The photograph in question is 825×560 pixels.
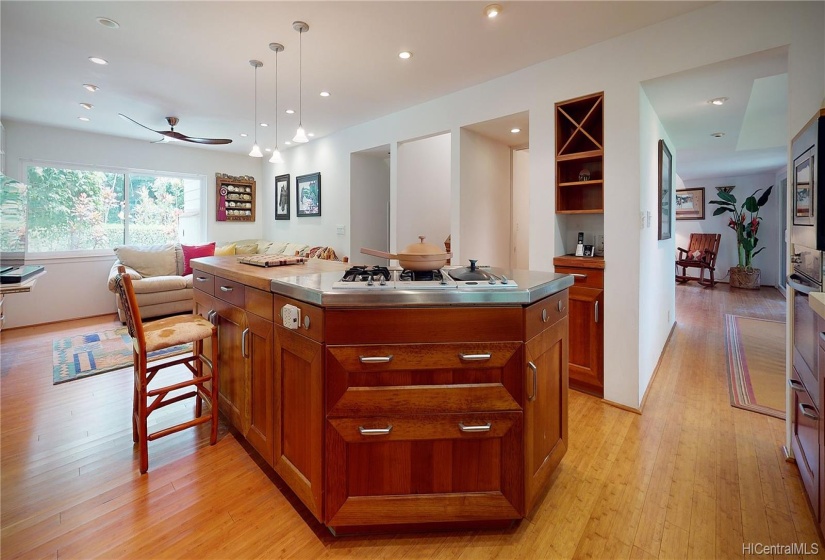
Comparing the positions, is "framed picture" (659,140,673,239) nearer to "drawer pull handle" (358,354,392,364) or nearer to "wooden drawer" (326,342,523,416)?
"wooden drawer" (326,342,523,416)

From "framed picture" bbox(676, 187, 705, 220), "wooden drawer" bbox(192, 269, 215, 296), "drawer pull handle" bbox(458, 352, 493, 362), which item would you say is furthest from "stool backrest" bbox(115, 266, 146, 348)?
"framed picture" bbox(676, 187, 705, 220)

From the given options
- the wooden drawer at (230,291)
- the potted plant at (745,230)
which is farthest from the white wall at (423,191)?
the potted plant at (745,230)

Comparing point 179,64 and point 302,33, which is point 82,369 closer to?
point 179,64

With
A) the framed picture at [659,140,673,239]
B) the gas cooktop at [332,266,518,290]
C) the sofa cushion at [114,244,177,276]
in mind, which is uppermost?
the framed picture at [659,140,673,239]

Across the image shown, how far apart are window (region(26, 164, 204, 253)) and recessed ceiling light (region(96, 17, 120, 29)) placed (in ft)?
12.1

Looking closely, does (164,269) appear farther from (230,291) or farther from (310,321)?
(310,321)

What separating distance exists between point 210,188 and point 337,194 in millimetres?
2628

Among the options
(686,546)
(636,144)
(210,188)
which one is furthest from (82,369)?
(636,144)

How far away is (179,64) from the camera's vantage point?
3068 mm

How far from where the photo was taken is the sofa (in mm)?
4859

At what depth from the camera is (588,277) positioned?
2781 millimetres

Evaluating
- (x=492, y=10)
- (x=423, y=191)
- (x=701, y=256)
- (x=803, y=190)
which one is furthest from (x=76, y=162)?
(x=701, y=256)

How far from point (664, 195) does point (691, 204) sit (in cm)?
683

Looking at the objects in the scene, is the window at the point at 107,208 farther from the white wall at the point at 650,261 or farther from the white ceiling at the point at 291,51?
the white wall at the point at 650,261
